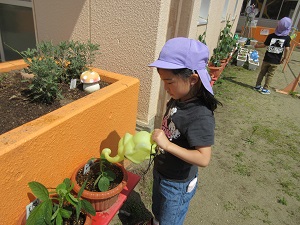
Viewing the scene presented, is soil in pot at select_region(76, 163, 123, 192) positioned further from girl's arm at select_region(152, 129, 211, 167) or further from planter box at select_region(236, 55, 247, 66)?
planter box at select_region(236, 55, 247, 66)

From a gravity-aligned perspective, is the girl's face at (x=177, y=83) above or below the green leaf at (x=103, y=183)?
above

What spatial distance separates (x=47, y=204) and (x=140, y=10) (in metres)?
2.00

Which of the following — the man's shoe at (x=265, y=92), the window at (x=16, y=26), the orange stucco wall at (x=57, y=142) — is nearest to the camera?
the orange stucco wall at (x=57, y=142)

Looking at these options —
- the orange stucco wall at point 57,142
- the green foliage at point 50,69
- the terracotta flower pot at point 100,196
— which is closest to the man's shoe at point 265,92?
the orange stucco wall at point 57,142

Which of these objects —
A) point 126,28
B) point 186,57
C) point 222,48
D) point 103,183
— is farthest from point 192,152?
point 222,48

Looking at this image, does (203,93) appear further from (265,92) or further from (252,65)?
(252,65)

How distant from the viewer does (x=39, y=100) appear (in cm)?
188

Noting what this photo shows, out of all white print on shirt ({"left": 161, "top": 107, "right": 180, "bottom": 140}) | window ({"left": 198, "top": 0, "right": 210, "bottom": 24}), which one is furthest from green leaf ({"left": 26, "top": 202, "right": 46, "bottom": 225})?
window ({"left": 198, "top": 0, "right": 210, "bottom": 24})

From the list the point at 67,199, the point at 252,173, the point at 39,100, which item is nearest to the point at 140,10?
the point at 39,100

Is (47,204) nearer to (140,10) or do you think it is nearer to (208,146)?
(208,146)

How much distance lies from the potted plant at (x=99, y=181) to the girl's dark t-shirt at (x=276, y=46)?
5.11m

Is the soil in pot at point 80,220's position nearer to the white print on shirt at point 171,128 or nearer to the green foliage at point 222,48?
the white print on shirt at point 171,128

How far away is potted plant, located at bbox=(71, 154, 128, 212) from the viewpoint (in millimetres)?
1647

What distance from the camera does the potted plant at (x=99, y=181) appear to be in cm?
165
